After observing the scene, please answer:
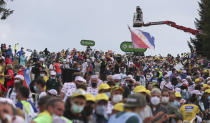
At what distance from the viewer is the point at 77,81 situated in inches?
417

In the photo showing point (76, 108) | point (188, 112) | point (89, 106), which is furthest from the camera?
point (188, 112)

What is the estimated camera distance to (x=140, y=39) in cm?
2273

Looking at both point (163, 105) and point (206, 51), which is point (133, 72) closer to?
point (163, 105)

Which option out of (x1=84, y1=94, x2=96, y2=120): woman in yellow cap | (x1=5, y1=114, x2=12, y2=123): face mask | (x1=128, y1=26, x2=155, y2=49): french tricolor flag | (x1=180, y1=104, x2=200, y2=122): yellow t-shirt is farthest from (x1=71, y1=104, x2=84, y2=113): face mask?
(x1=128, y1=26, x2=155, y2=49): french tricolor flag

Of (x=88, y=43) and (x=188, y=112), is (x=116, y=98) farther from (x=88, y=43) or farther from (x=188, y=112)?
(x=88, y=43)

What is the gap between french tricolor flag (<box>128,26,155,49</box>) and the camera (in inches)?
892

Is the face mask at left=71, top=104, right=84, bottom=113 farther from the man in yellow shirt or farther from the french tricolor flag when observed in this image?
the french tricolor flag

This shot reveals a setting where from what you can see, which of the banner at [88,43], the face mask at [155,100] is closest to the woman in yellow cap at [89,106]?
the face mask at [155,100]

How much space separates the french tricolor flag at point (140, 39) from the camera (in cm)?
2266

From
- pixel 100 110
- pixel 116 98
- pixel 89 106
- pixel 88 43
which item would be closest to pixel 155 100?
pixel 116 98

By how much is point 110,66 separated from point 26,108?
61.1 feet

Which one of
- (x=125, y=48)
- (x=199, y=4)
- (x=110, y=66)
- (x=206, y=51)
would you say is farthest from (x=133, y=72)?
(x=199, y=4)

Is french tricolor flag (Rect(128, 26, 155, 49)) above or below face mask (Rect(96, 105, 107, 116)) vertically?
above

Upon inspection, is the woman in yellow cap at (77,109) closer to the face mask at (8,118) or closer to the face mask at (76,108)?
the face mask at (76,108)
